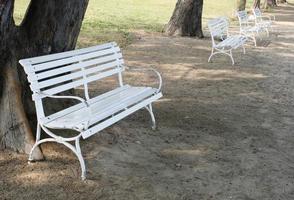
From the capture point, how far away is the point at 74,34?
6.34m

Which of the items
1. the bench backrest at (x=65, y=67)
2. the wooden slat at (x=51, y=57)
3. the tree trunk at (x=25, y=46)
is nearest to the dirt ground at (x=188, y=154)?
the tree trunk at (x=25, y=46)

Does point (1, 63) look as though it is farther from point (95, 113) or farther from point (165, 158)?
point (165, 158)

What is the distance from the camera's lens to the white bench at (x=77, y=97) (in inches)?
197

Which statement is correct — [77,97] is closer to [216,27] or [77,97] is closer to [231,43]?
[216,27]

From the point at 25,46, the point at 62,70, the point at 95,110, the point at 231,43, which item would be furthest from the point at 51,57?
the point at 231,43

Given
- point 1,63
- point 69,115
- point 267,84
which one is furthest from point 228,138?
point 267,84

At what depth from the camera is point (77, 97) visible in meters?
4.89

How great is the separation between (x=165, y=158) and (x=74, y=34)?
1.94 metres

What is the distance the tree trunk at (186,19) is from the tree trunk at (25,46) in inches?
413

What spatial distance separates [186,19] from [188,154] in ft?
36.6

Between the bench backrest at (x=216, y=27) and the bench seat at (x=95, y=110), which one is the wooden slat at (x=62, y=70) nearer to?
the bench seat at (x=95, y=110)

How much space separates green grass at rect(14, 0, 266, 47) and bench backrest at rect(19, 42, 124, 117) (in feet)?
23.2

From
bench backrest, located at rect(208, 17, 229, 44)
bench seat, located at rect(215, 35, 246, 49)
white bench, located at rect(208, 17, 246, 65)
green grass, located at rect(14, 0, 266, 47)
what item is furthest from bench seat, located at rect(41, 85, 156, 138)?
green grass, located at rect(14, 0, 266, 47)

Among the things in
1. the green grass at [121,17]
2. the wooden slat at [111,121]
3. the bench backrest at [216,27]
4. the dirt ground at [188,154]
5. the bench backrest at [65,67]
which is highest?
the bench backrest at [65,67]
